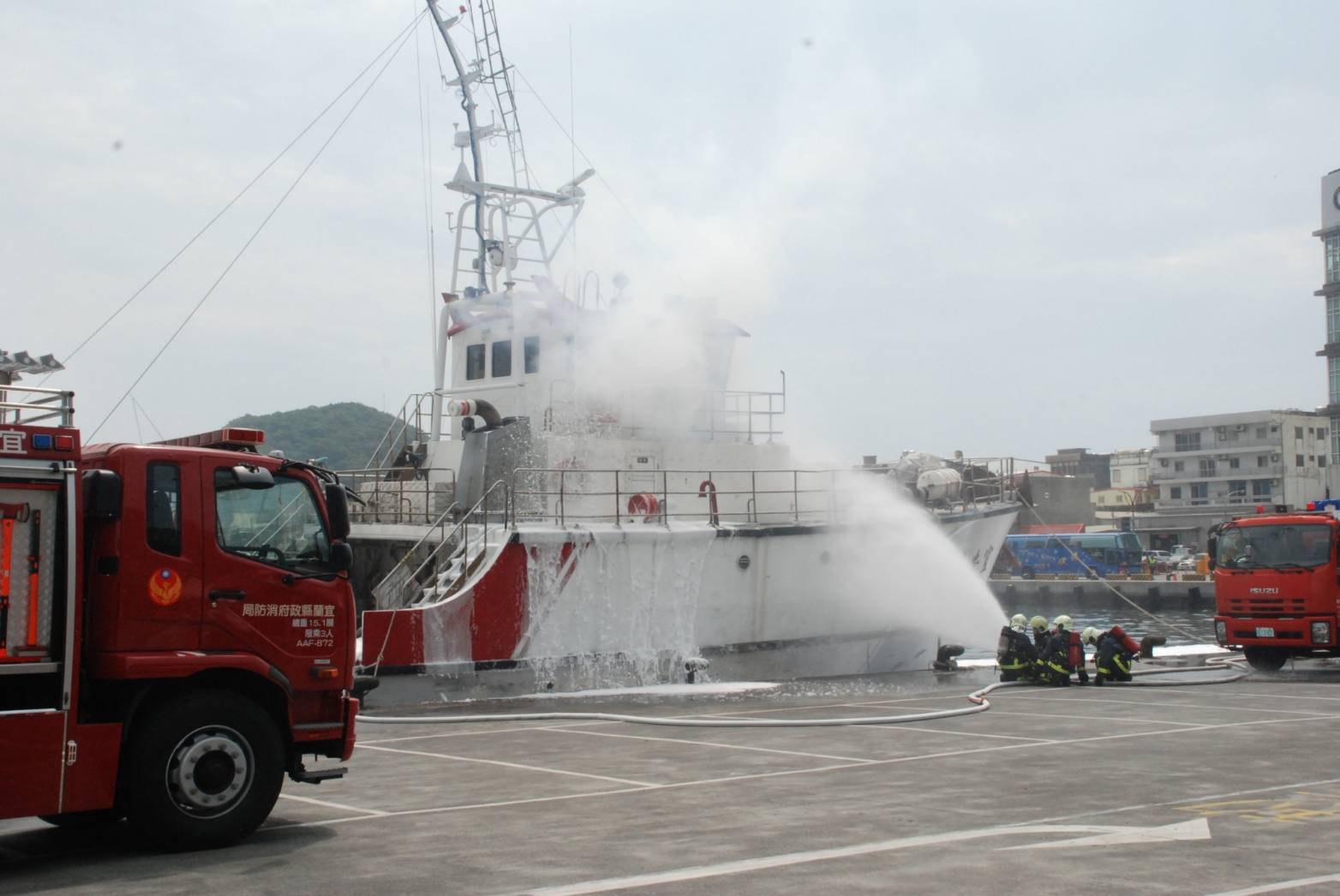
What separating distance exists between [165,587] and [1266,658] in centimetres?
1720

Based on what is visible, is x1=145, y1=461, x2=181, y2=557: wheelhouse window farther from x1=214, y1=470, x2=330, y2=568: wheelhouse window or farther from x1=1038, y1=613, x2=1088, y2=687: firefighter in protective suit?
x1=1038, y1=613, x2=1088, y2=687: firefighter in protective suit

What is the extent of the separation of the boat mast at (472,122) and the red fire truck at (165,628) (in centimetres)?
1444

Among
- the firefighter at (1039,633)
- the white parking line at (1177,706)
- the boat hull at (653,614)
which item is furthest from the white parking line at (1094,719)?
the boat hull at (653,614)

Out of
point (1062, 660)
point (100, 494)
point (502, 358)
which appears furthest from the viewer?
point (502, 358)

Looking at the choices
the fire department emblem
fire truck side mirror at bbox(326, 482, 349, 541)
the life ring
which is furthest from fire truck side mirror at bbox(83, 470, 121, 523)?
the life ring

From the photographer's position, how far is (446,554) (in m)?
17.0

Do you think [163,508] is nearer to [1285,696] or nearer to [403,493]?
[403,493]

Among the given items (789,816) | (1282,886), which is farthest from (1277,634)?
(1282,886)

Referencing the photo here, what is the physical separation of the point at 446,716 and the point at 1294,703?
958 cm

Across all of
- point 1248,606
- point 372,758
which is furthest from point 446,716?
point 1248,606

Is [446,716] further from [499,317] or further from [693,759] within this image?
[499,317]

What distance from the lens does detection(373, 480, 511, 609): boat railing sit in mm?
15969

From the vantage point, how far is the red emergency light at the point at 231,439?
26.8 ft

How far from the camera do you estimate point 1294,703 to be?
14.4 metres
